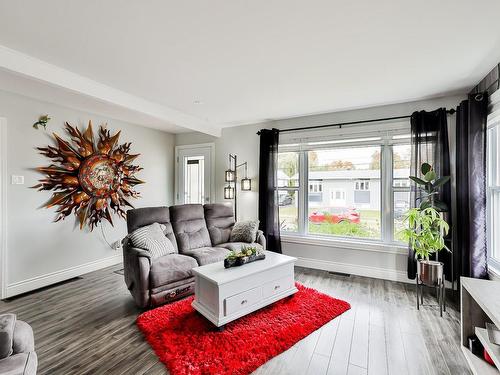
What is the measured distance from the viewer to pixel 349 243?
3.90 metres

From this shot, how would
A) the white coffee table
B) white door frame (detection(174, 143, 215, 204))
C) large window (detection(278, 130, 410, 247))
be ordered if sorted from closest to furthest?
the white coffee table
large window (detection(278, 130, 410, 247))
white door frame (detection(174, 143, 215, 204))

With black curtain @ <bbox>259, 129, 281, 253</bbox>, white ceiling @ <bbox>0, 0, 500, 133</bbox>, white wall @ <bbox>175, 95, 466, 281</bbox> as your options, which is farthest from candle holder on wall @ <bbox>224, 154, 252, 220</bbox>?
white ceiling @ <bbox>0, 0, 500, 133</bbox>

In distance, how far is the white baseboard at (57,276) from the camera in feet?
10.2

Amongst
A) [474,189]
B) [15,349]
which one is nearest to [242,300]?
[15,349]

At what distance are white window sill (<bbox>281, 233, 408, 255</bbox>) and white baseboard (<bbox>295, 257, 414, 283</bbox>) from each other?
0.27 meters

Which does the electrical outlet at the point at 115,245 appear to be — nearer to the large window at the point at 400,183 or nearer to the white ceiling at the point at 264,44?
the white ceiling at the point at 264,44

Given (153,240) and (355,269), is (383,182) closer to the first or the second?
(355,269)

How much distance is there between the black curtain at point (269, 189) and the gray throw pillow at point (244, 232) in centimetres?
46

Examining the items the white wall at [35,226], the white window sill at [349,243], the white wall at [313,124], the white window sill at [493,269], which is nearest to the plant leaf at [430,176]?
the white wall at [313,124]

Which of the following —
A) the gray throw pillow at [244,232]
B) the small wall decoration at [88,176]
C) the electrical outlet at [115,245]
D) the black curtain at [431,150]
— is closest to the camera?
the black curtain at [431,150]

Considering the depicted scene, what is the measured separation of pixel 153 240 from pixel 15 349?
1.77m

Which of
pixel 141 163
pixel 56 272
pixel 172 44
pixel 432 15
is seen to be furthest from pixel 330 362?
pixel 141 163

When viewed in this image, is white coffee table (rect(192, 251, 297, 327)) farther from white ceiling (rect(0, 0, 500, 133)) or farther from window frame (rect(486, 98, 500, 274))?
window frame (rect(486, 98, 500, 274))

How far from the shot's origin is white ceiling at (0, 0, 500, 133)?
67.5 inches
